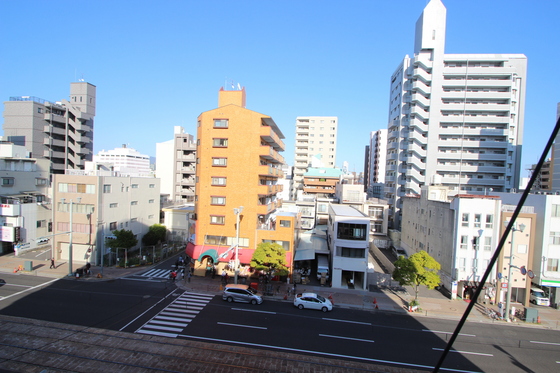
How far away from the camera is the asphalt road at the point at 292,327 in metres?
19.9

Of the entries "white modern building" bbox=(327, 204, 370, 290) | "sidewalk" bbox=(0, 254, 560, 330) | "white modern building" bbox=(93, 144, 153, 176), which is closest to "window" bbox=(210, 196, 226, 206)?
"sidewalk" bbox=(0, 254, 560, 330)

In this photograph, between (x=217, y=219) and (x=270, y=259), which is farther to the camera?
(x=217, y=219)

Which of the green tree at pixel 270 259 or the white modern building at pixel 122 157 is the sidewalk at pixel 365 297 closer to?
the green tree at pixel 270 259

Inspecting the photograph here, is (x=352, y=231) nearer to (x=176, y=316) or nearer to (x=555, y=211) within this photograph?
(x=176, y=316)

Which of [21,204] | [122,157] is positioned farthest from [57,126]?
[122,157]

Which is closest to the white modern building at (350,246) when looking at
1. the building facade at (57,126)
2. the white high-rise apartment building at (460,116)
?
the white high-rise apartment building at (460,116)

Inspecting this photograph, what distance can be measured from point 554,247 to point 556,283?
3645 mm

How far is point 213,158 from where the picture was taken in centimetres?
3588

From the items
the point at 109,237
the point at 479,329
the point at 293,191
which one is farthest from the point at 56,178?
the point at 293,191

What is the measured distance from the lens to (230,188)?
35750 millimetres

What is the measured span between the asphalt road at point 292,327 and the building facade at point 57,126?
136 ft

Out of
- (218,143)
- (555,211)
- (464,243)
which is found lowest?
(464,243)

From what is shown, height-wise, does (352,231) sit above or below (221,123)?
below

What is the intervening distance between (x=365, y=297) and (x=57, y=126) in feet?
224
